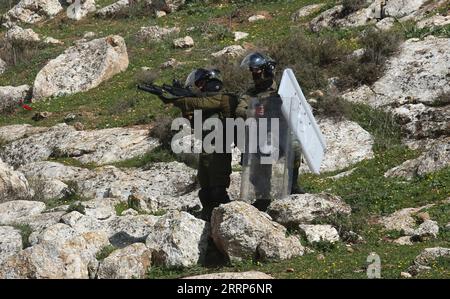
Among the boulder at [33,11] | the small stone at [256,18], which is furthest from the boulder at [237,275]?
the boulder at [33,11]

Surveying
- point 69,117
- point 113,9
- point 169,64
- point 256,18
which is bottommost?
point 69,117

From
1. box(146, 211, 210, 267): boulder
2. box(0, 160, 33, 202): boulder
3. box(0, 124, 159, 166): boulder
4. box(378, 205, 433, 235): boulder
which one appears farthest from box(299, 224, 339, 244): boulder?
box(0, 124, 159, 166): boulder

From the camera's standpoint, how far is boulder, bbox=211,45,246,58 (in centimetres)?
1978

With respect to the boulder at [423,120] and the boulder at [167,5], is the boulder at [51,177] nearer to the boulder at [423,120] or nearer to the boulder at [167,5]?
the boulder at [423,120]

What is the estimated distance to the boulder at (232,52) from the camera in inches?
779

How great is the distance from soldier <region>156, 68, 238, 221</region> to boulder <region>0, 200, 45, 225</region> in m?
2.72

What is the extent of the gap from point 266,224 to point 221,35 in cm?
1330

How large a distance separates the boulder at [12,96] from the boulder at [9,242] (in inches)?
383

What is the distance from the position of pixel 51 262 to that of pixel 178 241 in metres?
1.42

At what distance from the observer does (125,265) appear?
8914 millimetres

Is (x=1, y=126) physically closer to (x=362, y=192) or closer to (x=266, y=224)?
(x=362, y=192)

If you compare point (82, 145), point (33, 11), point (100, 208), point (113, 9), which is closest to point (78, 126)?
point (82, 145)

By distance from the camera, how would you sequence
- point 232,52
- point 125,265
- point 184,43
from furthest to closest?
point 184,43 → point 232,52 → point 125,265

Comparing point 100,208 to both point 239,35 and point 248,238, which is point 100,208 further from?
point 239,35
